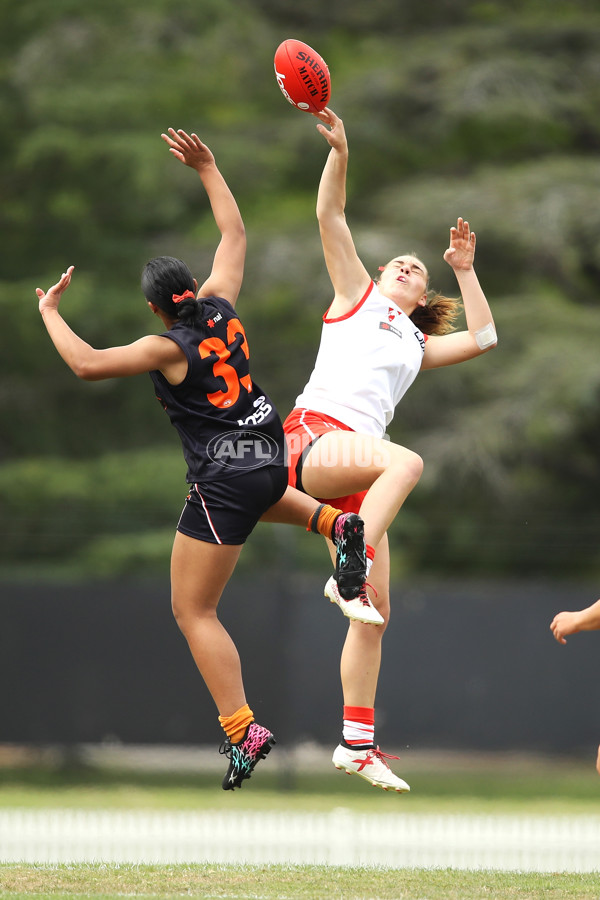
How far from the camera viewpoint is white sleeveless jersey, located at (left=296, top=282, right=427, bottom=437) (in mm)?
5914

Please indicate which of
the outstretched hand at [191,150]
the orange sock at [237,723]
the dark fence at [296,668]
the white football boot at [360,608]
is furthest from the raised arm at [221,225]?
the dark fence at [296,668]

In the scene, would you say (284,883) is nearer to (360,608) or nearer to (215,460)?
(360,608)

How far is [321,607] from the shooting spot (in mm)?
12422

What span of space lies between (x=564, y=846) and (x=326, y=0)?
16.3 metres

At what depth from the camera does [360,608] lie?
210 inches

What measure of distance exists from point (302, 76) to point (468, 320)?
1.50 meters

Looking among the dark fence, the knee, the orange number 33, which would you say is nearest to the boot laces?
the knee

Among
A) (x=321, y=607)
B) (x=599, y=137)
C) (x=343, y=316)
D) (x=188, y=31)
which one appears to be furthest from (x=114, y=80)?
(x=343, y=316)

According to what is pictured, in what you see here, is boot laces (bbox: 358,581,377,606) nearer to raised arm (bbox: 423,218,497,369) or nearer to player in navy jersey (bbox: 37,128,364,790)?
player in navy jersey (bbox: 37,128,364,790)

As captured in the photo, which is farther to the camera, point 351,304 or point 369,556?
point 351,304

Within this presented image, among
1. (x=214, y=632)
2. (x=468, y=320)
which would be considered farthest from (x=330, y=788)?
(x=468, y=320)

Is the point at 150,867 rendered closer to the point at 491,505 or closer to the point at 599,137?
the point at 491,505

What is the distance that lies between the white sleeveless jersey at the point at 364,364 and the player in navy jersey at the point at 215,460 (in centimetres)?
43

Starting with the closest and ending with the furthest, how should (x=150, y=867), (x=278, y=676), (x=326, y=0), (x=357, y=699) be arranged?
(x=357, y=699), (x=150, y=867), (x=278, y=676), (x=326, y=0)
